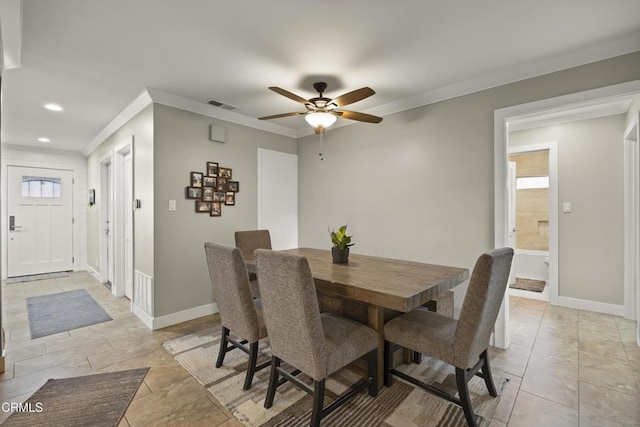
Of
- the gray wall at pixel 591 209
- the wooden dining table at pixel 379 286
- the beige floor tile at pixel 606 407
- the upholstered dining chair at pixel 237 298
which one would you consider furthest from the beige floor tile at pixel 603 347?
the upholstered dining chair at pixel 237 298

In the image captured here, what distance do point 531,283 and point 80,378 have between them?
579 cm

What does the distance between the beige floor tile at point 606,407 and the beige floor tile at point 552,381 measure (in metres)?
0.06

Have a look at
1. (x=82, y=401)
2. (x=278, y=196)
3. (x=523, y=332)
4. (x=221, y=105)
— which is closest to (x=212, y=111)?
(x=221, y=105)

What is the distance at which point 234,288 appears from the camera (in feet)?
6.43

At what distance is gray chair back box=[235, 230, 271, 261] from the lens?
325cm

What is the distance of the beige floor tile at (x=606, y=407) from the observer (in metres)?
1.74

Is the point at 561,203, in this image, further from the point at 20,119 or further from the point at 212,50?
the point at 20,119

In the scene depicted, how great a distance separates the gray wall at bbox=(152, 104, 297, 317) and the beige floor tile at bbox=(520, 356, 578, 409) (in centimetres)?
324

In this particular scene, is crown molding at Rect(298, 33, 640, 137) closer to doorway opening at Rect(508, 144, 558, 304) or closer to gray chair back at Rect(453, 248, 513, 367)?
gray chair back at Rect(453, 248, 513, 367)

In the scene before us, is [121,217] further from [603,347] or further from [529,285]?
[529,285]

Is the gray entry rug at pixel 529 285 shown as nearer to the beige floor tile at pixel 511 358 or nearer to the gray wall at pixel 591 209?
the gray wall at pixel 591 209

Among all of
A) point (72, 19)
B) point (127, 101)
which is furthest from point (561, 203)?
point (127, 101)

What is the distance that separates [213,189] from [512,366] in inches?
136

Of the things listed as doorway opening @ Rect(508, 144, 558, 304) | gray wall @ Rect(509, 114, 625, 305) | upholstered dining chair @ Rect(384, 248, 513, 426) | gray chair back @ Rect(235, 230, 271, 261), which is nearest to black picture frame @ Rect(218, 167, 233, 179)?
gray chair back @ Rect(235, 230, 271, 261)
